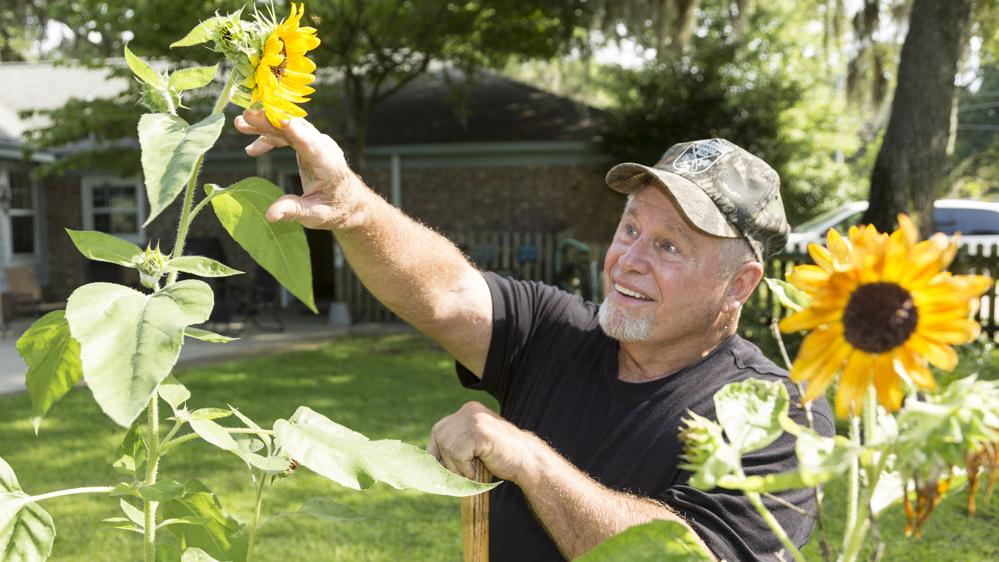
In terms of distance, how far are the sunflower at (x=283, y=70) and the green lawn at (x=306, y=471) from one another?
1314mm

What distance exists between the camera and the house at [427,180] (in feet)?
53.1

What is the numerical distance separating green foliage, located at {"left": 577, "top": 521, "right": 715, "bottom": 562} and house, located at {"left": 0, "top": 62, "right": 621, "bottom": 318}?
14.8 metres

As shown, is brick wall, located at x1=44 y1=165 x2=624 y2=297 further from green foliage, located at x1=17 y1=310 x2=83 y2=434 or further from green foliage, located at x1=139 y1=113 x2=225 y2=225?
green foliage, located at x1=139 y1=113 x2=225 y2=225

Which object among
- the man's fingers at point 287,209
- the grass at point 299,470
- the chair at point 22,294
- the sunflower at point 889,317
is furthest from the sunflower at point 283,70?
the chair at point 22,294

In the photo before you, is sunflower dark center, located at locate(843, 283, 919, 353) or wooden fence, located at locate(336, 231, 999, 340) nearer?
sunflower dark center, located at locate(843, 283, 919, 353)

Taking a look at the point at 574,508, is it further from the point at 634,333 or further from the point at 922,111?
the point at 922,111

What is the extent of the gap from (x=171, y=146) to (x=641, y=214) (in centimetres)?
154

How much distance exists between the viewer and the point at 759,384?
0.80 m

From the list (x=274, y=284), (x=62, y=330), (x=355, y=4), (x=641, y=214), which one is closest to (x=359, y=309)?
(x=274, y=284)

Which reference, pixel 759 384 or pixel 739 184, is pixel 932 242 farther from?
pixel 739 184

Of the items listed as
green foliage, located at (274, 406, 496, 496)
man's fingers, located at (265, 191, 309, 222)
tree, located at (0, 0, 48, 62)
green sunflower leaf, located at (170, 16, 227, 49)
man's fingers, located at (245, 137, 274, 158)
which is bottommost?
green foliage, located at (274, 406, 496, 496)

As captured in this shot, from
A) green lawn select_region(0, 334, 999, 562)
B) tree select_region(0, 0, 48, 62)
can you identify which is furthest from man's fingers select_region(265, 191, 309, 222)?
tree select_region(0, 0, 48, 62)

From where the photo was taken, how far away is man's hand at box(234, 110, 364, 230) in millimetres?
1338

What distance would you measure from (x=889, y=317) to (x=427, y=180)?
53.3 ft
